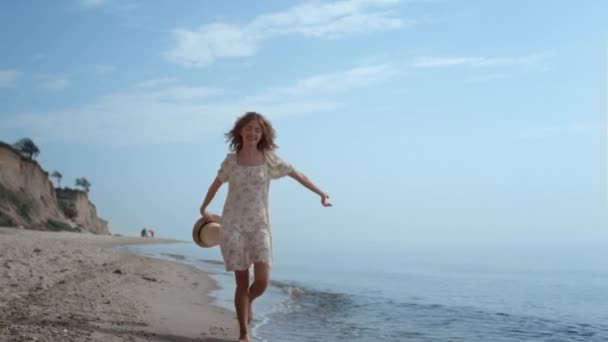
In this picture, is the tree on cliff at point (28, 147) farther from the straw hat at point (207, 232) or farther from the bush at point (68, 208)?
the straw hat at point (207, 232)

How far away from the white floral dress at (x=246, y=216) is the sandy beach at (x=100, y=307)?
0.94 metres

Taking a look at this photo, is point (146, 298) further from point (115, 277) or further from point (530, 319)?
point (530, 319)

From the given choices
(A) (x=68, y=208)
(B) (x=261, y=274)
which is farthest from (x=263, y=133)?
(A) (x=68, y=208)

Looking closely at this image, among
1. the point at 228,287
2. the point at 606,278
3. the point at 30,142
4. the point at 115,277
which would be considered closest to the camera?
the point at 115,277

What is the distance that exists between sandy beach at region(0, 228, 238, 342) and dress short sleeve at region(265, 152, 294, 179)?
161 centimetres

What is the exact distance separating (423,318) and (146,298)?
3.77 metres

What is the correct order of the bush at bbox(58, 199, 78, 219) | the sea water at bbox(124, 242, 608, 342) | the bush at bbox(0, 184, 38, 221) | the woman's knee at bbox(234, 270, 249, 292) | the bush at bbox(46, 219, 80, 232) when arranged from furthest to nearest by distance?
the bush at bbox(58, 199, 78, 219) < the bush at bbox(46, 219, 80, 232) < the bush at bbox(0, 184, 38, 221) < the sea water at bbox(124, 242, 608, 342) < the woman's knee at bbox(234, 270, 249, 292)

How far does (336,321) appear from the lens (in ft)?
26.4

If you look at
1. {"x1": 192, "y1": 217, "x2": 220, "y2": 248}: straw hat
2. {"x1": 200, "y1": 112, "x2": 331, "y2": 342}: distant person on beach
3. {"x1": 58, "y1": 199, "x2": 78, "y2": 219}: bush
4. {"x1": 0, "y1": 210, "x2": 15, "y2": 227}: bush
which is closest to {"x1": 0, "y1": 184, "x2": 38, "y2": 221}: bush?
{"x1": 0, "y1": 210, "x2": 15, "y2": 227}: bush

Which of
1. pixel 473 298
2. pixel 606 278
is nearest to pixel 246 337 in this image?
pixel 473 298

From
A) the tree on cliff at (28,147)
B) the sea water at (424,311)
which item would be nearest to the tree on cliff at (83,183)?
the tree on cliff at (28,147)

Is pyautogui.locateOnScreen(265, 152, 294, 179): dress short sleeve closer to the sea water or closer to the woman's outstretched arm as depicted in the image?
the woman's outstretched arm

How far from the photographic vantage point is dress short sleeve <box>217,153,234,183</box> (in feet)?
18.9

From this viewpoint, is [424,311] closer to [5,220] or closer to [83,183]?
[5,220]
